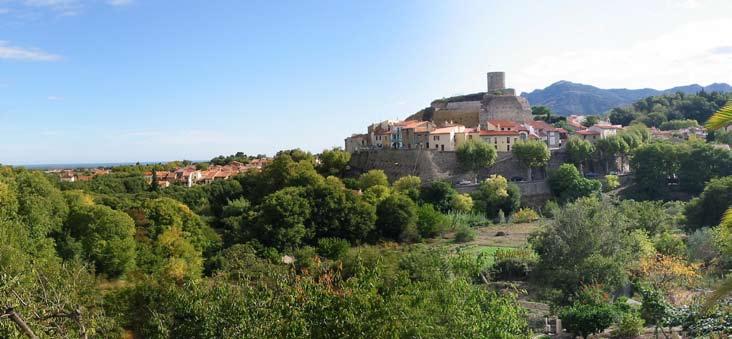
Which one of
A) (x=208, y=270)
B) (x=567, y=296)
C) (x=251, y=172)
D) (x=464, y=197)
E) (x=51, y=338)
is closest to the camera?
(x=51, y=338)

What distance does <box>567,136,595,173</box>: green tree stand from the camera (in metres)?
53.5

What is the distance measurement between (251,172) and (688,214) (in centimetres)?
3469

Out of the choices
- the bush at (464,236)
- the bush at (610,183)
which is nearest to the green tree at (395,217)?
the bush at (464,236)

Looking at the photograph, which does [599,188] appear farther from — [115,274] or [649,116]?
[649,116]

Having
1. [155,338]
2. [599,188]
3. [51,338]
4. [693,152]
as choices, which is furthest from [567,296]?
[693,152]

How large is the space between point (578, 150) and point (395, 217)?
23.2m

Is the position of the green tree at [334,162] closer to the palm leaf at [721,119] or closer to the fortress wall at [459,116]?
the fortress wall at [459,116]

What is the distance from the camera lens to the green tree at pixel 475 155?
1955 inches

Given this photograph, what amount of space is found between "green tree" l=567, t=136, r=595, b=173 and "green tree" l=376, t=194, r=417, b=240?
21322 millimetres

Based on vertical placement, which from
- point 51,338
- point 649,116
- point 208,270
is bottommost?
point 208,270

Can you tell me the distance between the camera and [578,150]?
53406 mm

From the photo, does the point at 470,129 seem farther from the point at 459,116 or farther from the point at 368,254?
the point at 368,254

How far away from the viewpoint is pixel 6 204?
2670 centimetres

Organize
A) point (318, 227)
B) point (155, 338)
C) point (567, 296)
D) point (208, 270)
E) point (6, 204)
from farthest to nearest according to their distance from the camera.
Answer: point (318, 227)
point (208, 270)
point (6, 204)
point (567, 296)
point (155, 338)
